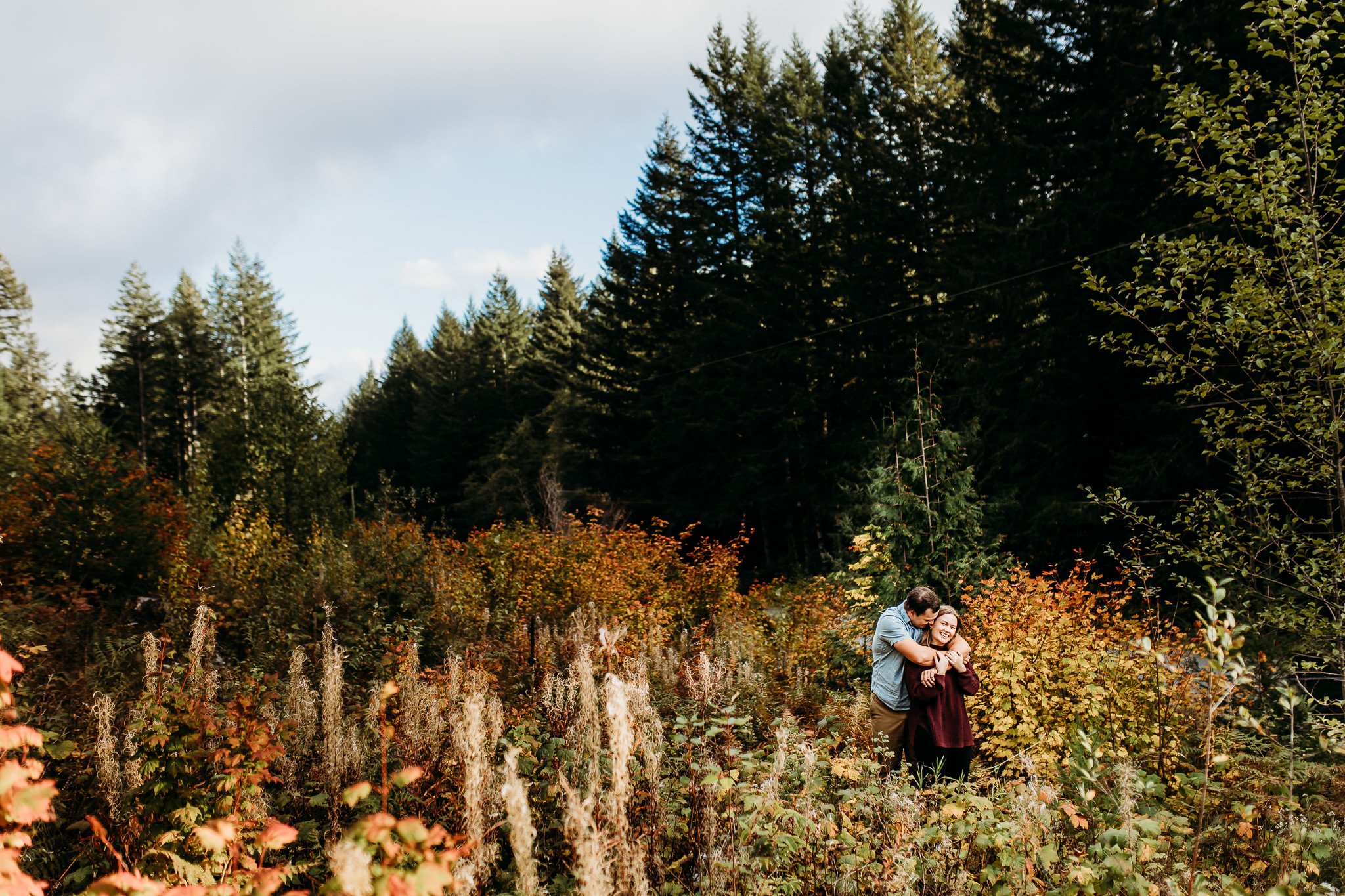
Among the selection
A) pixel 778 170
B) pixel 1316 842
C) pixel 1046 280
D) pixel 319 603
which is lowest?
pixel 1316 842

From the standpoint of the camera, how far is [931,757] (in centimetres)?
450

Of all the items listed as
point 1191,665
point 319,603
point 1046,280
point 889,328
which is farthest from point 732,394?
point 1191,665

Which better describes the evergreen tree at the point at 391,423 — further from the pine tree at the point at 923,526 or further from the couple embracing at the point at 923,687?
the couple embracing at the point at 923,687

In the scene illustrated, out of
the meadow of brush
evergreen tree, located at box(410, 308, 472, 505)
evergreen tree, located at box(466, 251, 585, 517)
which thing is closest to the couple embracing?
the meadow of brush

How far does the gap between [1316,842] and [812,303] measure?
16.6 meters

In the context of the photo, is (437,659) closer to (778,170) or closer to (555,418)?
(778,170)

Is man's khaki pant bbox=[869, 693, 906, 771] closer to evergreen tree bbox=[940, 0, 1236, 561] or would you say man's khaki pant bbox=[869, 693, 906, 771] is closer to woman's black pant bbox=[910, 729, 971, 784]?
woman's black pant bbox=[910, 729, 971, 784]

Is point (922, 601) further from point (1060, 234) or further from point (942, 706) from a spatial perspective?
point (1060, 234)

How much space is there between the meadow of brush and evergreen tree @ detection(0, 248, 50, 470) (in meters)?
14.3

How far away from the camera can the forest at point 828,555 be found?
303 centimetres

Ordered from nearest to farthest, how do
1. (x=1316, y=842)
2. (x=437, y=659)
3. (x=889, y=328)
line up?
(x=1316, y=842), (x=437, y=659), (x=889, y=328)

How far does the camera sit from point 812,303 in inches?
735

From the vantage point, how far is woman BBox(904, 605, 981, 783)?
439 cm

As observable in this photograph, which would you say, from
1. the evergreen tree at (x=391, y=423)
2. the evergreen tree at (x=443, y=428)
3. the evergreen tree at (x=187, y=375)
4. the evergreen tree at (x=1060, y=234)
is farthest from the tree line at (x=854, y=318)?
the evergreen tree at (x=391, y=423)
